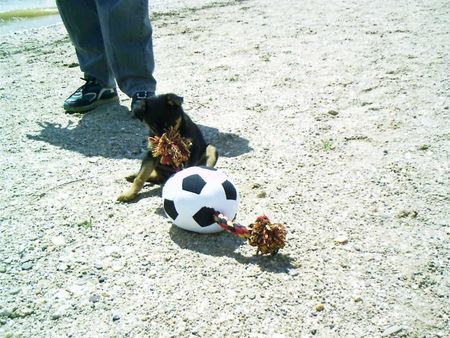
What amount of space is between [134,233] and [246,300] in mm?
939

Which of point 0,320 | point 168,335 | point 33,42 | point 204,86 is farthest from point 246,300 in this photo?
point 33,42

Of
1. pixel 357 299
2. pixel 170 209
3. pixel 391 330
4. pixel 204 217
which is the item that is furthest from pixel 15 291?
pixel 391 330

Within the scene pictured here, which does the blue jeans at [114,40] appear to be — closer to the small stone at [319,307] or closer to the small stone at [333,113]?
the small stone at [333,113]

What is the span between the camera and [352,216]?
3.10 metres

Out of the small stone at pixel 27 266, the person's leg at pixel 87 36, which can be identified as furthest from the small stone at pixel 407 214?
the person's leg at pixel 87 36

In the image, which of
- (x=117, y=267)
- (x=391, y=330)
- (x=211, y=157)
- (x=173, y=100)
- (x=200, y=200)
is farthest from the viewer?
(x=211, y=157)

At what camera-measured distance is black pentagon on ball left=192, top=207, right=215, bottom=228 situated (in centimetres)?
284

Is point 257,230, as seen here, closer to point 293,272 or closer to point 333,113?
point 293,272

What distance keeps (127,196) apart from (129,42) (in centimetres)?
183

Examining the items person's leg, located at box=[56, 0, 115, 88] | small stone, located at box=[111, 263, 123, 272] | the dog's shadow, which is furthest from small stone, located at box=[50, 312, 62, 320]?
person's leg, located at box=[56, 0, 115, 88]

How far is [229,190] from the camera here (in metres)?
2.91

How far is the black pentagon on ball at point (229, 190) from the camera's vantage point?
9.48 ft

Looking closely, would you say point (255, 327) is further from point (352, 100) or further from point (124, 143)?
point (352, 100)

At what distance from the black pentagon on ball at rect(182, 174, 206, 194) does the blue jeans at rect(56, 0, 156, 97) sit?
6.55ft
